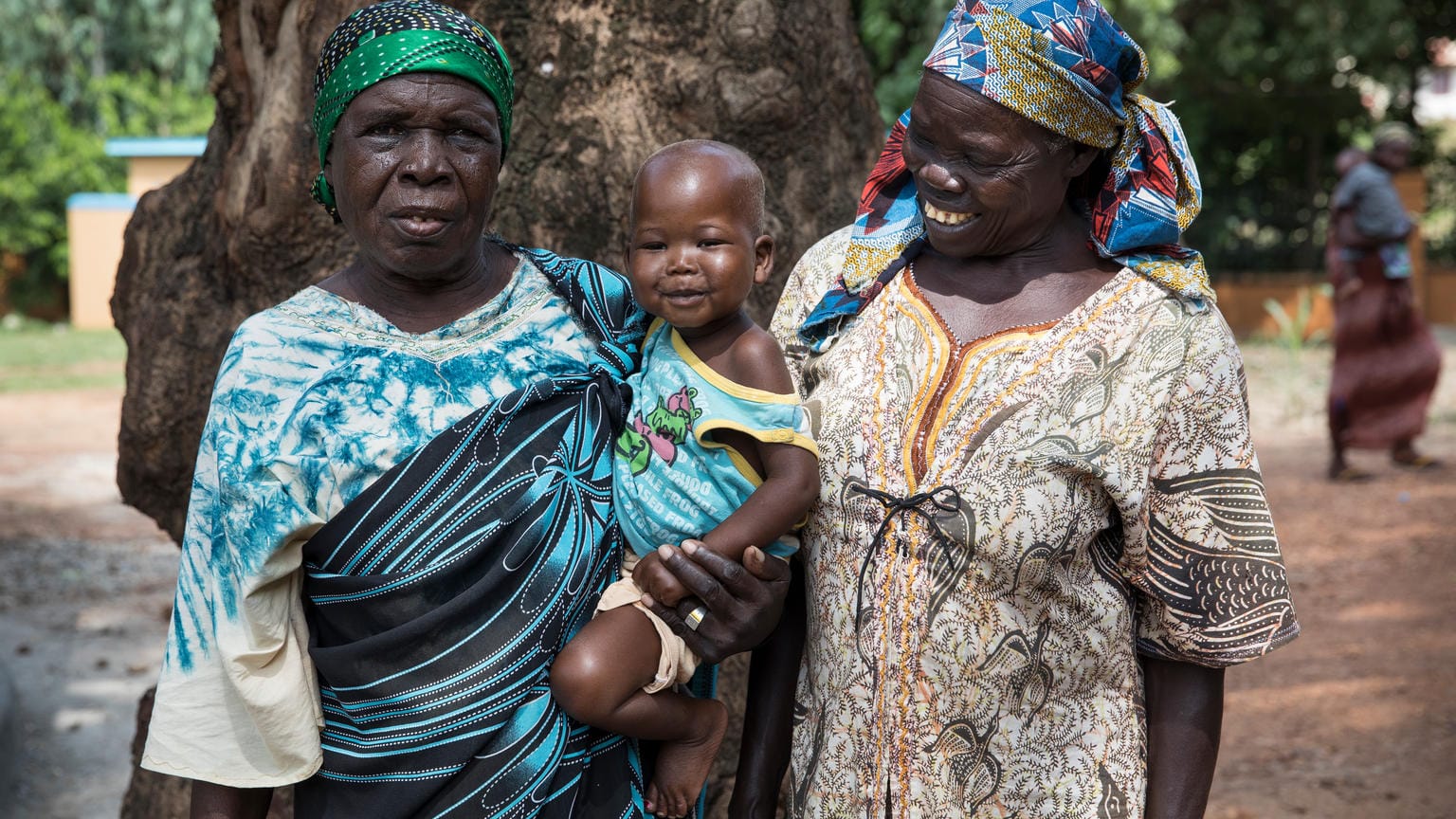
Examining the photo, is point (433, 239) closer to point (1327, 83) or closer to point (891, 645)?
point (891, 645)

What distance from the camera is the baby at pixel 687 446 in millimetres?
1961

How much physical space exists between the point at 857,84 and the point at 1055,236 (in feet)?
5.80

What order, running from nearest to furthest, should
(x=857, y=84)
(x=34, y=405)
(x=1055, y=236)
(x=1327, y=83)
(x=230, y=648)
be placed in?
(x=230, y=648) < (x=1055, y=236) < (x=857, y=84) < (x=34, y=405) < (x=1327, y=83)

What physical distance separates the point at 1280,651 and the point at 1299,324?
25.5ft

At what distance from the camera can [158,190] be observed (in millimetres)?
3754

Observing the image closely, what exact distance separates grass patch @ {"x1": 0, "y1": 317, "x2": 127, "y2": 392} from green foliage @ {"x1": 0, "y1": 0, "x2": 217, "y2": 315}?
127 centimetres

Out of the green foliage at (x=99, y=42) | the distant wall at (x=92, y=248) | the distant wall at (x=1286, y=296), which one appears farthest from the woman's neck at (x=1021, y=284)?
the green foliage at (x=99, y=42)

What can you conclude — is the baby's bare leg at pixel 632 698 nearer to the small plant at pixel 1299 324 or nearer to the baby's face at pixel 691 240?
the baby's face at pixel 691 240

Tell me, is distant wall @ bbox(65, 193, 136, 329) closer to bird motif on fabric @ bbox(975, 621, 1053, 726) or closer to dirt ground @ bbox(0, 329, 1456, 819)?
dirt ground @ bbox(0, 329, 1456, 819)

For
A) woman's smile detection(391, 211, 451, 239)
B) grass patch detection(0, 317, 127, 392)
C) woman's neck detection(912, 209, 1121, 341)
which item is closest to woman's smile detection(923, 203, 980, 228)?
woman's neck detection(912, 209, 1121, 341)

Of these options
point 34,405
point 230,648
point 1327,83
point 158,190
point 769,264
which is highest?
point 769,264

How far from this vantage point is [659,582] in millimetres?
1952

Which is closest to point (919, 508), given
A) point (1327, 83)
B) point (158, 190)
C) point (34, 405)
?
point (158, 190)

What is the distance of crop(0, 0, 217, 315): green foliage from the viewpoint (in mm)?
22750
